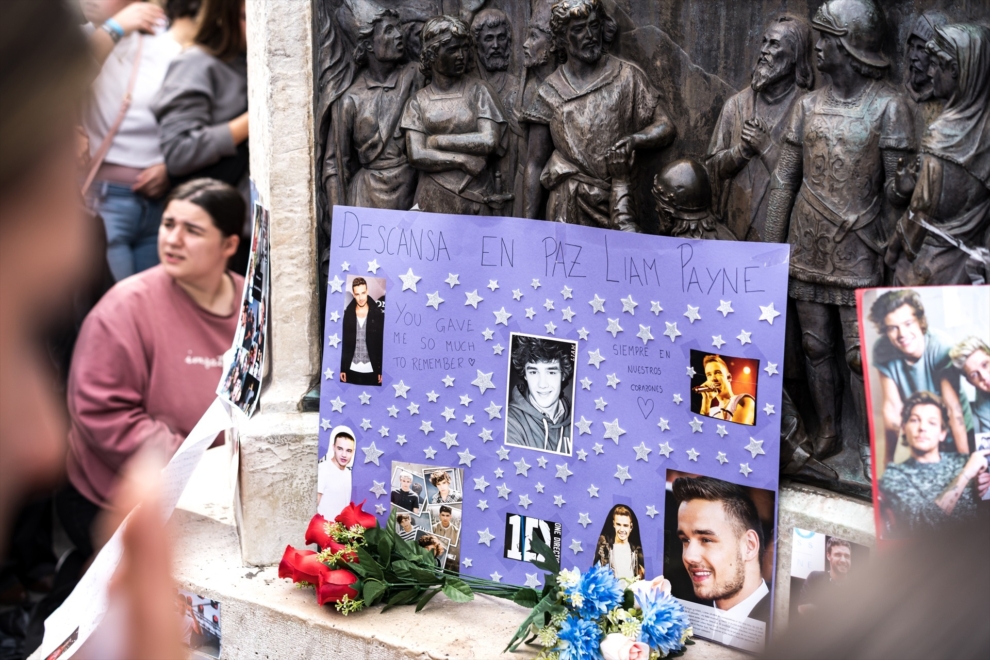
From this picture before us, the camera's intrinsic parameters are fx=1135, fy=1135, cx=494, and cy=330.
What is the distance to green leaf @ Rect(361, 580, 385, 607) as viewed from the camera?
282 centimetres

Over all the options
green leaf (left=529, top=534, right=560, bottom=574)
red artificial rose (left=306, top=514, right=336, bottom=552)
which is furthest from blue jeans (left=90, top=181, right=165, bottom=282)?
green leaf (left=529, top=534, right=560, bottom=574)

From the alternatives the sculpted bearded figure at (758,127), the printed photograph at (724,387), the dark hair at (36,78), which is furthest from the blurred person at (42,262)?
the sculpted bearded figure at (758,127)

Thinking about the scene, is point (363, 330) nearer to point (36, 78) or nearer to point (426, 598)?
point (426, 598)

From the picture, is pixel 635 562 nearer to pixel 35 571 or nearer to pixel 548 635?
pixel 548 635

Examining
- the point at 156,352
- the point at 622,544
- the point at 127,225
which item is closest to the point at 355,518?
the point at 622,544

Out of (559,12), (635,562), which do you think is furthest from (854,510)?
(559,12)

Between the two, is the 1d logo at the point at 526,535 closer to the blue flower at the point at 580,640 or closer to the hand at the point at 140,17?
the blue flower at the point at 580,640

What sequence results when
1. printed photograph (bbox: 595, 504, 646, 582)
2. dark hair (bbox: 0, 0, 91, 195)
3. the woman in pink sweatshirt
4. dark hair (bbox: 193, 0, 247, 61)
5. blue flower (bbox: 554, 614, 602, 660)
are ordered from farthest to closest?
dark hair (bbox: 193, 0, 247, 61) → the woman in pink sweatshirt → printed photograph (bbox: 595, 504, 646, 582) → blue flower (bbox: 554, 614, 602, 660) → dark hair (bbox: 0, 0, 91, 195)

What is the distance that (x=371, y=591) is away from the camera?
2.83m

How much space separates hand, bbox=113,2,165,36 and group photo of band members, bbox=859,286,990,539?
3.51 meters

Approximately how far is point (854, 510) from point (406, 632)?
43.5 inches

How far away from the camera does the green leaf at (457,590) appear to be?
2.81 m

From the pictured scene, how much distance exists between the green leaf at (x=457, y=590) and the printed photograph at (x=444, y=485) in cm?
20

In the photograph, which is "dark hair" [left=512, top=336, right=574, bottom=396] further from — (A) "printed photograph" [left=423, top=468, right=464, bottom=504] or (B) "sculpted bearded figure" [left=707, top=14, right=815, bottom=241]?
(B) "sculpted bearded figure" [left=707, top=14, right=815, bottom=241]
